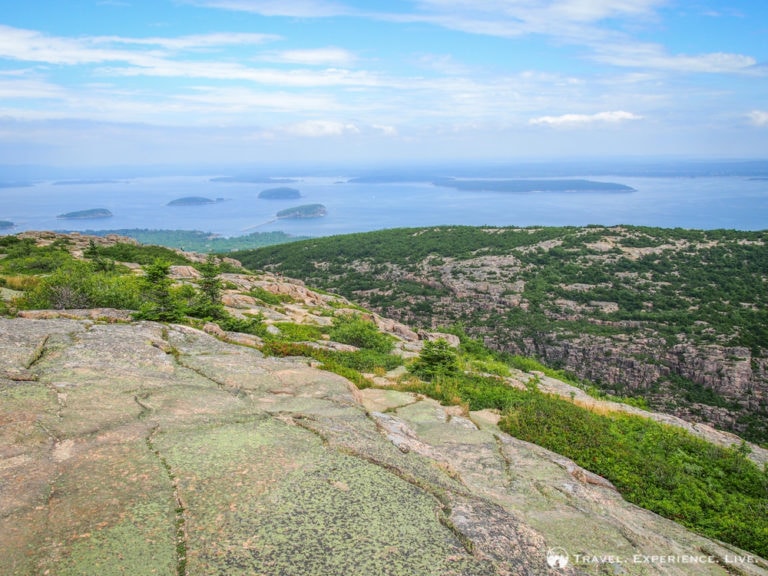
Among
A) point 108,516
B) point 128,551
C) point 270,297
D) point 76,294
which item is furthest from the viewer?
point 270,297

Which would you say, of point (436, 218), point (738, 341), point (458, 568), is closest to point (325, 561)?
point (458, 568)

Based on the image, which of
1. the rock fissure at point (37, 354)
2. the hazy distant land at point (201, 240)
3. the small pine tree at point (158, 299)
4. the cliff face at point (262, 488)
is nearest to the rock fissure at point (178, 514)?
the cliff face at point (262, 488)

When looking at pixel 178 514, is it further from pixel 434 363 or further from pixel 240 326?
pixel 240 326

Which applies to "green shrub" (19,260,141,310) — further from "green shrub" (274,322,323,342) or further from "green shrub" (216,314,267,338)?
"green shrub" (274,322,323,342)

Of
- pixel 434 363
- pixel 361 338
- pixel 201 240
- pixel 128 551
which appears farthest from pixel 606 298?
pixel 201 240

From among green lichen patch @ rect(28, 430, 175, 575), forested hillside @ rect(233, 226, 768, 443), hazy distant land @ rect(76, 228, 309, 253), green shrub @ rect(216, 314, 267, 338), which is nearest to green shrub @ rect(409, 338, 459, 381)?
green shrub @ rect(216, 314, 267, 338)

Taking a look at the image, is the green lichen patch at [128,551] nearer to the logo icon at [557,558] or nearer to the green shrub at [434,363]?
the logo icon at [557,558]

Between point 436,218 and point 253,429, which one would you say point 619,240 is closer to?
point 253,429
